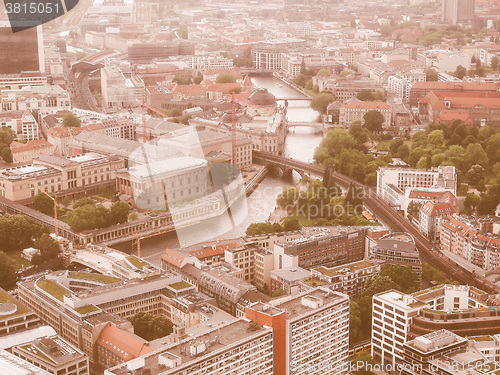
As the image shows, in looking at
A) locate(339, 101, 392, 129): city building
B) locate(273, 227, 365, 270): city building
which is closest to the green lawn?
locate(273, 227, 365, 270): city building

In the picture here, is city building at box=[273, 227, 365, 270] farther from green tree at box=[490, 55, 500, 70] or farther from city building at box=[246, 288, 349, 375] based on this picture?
green tree at box=[490, 55, 500, 70]

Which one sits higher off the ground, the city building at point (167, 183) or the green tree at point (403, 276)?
the city building at point (167, 183)

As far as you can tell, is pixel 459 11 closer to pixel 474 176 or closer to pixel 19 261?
pixel 474 176

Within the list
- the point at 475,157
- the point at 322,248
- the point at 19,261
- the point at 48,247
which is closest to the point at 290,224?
the point at 322,248

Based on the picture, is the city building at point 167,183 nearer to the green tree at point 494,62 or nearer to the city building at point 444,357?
the city building at point 444,357

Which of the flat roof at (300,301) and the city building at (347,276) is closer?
the flat roof at (300,301)

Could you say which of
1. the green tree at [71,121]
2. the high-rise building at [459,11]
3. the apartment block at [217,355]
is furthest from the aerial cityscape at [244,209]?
the high-rise building at [459,11]
